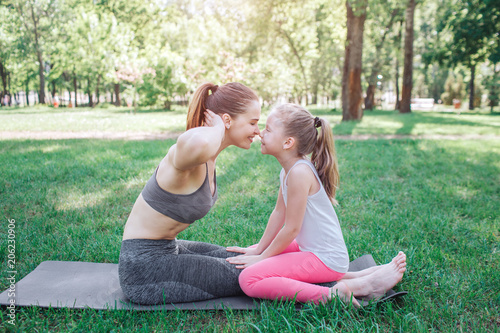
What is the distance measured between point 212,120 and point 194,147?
1.28ft

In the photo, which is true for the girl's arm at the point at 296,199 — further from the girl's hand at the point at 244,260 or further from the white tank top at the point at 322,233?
the girl's hand at the point at 244,260

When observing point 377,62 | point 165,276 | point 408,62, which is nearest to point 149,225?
point 165,276

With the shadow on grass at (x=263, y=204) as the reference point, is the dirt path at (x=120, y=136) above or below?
above

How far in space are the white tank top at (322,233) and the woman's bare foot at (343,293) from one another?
0.34 feet

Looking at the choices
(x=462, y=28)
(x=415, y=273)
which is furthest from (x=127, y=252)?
(x=462, y=28)

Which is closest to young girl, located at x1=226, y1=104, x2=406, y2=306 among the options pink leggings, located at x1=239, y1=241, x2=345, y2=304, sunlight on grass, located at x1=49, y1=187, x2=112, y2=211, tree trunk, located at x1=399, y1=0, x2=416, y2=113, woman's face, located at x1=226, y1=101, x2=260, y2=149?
pink leggings, located at x1=239, y1=241, x2=345, y2=304

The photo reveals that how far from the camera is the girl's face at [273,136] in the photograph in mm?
2439

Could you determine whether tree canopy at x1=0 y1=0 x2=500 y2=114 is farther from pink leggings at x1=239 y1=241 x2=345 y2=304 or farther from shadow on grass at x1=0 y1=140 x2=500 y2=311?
pink leggings at x1=239 y1=241 x2=345 y2=304

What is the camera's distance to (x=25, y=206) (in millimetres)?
4160

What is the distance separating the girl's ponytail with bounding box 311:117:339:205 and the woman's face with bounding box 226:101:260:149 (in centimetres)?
44

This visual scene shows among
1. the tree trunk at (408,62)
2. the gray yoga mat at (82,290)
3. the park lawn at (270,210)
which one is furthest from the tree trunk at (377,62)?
the gray yoga mat at (82,290)

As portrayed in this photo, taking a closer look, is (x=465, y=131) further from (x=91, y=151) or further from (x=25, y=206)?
(x=25, y=206)

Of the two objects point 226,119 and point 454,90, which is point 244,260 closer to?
point 226,119

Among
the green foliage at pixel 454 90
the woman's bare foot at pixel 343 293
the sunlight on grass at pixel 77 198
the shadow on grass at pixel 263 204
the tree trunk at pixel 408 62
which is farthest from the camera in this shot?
the green foliage at pixel 454 90
